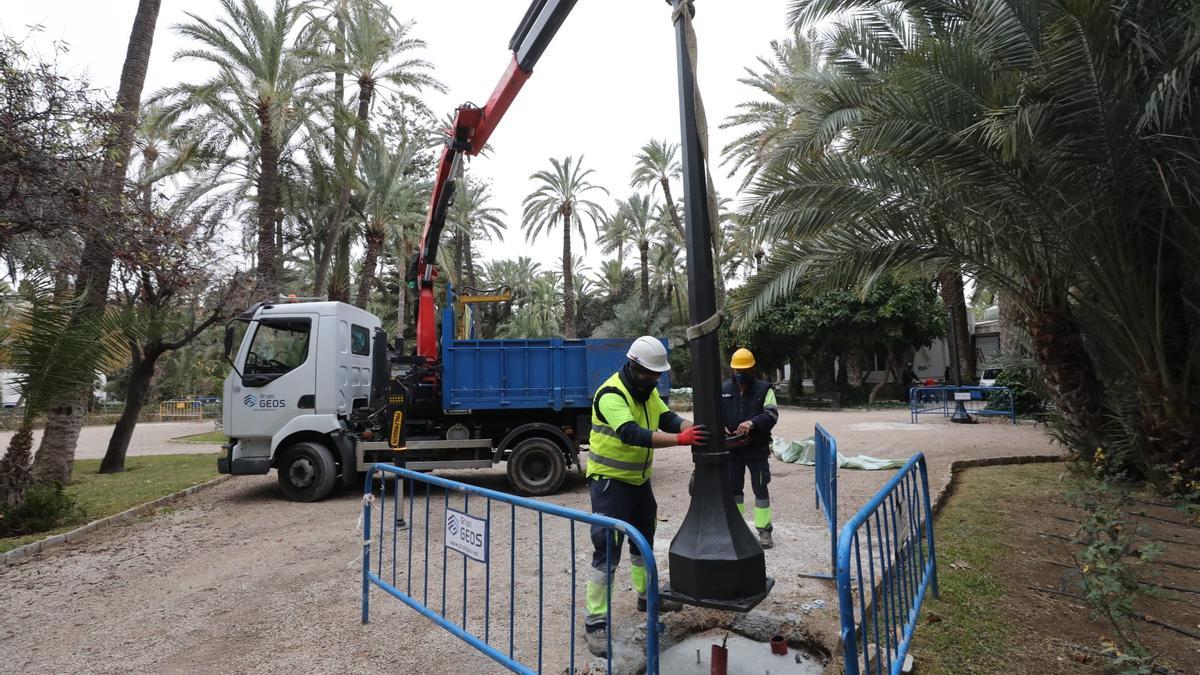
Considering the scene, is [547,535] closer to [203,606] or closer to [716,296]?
[203,606]

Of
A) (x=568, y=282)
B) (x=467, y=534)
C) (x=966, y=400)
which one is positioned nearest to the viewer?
(x=467, y=534)

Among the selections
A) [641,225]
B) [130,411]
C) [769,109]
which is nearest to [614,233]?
[641,225]

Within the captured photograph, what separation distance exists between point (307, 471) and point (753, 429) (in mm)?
6172

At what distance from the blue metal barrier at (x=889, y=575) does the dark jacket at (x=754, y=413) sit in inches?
57.0

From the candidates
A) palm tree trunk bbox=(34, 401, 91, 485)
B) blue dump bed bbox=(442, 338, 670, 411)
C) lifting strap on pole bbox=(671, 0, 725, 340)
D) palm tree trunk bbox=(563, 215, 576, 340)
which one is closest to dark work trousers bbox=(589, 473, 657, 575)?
lifting strap on pole bbox=(671, 0, 725, 340)

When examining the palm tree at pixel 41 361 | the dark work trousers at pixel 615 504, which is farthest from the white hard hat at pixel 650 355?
the palm tree at pixel 41 361

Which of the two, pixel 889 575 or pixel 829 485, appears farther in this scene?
pixel 829 485

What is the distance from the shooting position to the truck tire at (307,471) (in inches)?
340

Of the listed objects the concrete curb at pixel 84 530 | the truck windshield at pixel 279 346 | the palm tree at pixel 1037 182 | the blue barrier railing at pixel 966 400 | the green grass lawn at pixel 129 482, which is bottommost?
the concrete curb at pixel 84 530

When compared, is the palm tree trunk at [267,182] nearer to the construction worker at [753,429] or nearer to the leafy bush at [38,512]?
the leafy bush at [38,512]

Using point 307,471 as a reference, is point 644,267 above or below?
above

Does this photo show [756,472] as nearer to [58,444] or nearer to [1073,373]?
[1073,373]

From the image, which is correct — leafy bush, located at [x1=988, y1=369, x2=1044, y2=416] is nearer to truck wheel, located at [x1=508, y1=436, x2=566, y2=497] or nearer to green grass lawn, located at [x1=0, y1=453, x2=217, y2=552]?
truck wheel, located at [x1=508, y1=436, x2=566, y2=497]

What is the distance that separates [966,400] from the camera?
1673 centimetres
